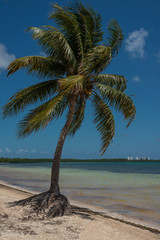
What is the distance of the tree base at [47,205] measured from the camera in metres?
7.36

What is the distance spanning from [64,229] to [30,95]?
4316mm

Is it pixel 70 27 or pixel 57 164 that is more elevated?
pixel 70 27

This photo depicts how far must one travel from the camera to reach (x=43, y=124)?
7188mm

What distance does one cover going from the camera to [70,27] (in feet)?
28.4

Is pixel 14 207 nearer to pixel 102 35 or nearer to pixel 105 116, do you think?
pixel 105 116

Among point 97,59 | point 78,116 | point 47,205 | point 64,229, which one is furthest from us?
point 78,116

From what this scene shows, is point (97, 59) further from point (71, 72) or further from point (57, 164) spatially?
point (57, 164)

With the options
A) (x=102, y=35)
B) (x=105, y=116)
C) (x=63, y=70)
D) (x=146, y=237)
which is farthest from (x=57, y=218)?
(x=102, y=35)

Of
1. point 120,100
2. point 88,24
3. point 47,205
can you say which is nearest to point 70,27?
point 88,24

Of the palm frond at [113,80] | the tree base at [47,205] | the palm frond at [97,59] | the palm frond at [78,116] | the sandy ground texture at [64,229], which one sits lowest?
the sandy ground texture at [64,229]

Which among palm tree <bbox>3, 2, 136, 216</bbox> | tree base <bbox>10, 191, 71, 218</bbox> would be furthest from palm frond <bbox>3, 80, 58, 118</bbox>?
tree base <bbox>10, 191, 71, 218</bbox>

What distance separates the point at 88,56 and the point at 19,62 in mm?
2289

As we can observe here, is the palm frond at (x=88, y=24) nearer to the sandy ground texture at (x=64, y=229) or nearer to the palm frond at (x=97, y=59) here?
the palm frond at (x=97, y=59)

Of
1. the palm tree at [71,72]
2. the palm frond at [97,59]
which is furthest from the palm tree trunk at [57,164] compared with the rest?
the palm frond at [97,59]
